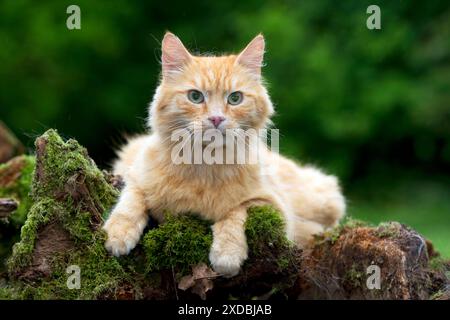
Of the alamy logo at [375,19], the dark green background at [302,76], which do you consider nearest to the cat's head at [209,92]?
the alamy logo at [375,19]

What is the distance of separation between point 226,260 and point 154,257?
0.40 meters

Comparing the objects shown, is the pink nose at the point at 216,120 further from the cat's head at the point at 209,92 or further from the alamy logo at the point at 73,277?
the alamy logo at the point at 73,277

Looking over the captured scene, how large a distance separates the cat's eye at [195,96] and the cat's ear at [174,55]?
8.1 inches

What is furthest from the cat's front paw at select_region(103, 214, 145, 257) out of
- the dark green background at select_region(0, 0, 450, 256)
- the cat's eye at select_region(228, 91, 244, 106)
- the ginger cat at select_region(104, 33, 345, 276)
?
the dark green background at select_region(0, 0, 450, 256)

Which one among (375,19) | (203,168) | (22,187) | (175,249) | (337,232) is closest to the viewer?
(175,249)

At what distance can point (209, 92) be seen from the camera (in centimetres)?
393

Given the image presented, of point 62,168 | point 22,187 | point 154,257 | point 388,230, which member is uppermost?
point 22,187

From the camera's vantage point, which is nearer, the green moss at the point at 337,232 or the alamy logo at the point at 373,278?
the alamy logo at the point at 373,278

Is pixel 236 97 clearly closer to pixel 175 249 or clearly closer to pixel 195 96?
pixel 195 96

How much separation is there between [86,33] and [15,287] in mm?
7489

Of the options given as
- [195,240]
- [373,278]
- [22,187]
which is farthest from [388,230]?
[22,187]

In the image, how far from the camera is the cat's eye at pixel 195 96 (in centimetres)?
394

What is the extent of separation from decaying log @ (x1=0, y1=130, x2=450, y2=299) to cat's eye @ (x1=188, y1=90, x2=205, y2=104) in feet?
2.16
